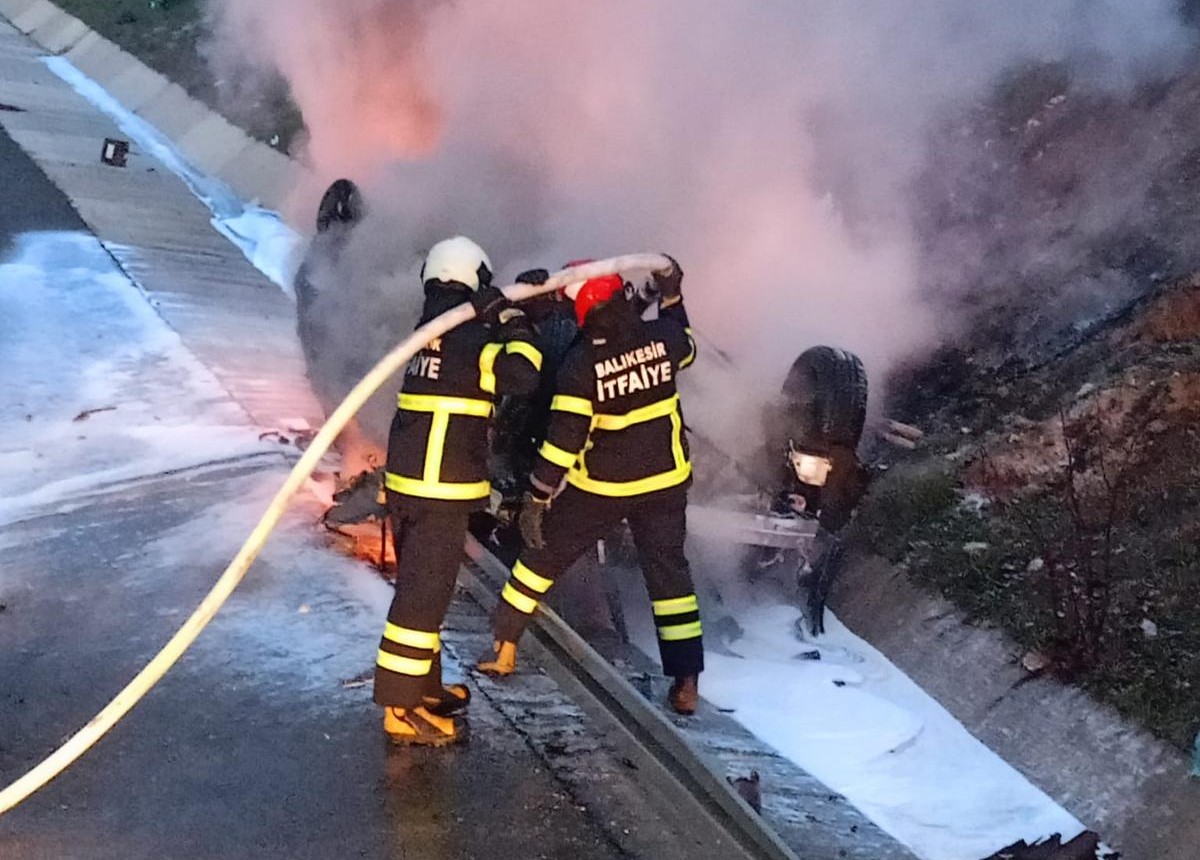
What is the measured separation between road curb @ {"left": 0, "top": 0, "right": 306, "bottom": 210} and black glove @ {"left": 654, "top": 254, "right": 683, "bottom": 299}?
27.1ft

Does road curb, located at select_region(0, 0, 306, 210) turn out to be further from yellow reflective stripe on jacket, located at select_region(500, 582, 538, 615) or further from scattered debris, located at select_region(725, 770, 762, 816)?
scattered debris, located at select_region(725, 770, 762, 816)

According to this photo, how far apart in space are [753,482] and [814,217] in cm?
258

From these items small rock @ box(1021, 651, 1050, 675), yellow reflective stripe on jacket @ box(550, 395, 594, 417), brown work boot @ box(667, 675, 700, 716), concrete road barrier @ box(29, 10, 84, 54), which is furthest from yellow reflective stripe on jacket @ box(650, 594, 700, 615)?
concrete road barrier @ box(29, 10, 84, 54)

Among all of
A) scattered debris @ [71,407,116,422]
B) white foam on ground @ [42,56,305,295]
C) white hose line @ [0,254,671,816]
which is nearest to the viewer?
white hose line @ [0,254,671,816]

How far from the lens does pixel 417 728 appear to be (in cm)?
427

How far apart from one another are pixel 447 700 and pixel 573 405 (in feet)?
3.54

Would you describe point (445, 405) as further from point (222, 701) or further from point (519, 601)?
point (222, 701)

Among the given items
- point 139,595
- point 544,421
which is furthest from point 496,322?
point 139,595

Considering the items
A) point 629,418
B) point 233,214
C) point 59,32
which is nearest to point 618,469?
point 629,418

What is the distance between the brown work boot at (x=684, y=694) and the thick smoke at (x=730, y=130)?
2878 millimetres

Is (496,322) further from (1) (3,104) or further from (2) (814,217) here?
(1) (3,104)

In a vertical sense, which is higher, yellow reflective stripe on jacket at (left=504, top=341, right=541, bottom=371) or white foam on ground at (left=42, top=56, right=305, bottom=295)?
yellow reflective stripe on jacket at (left=504, top=341, right=541, bottom=371)

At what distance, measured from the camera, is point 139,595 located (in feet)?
16.9

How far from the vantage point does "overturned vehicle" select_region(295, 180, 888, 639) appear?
5406 mm
